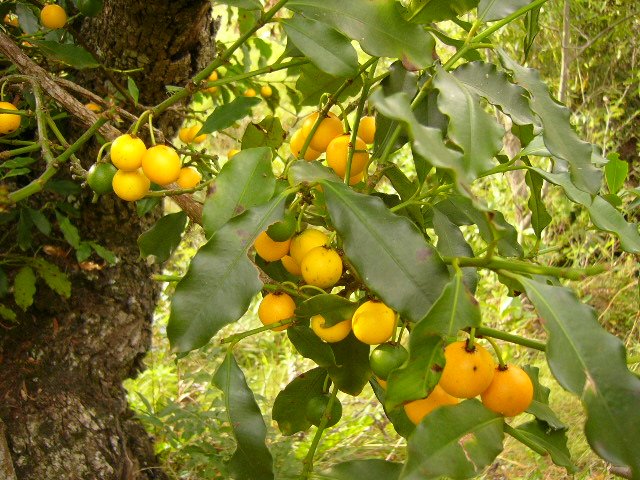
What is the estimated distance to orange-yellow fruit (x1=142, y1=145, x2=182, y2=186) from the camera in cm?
75

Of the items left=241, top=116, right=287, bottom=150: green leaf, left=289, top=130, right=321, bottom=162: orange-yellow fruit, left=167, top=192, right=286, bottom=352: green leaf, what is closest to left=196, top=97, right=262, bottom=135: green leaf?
left=241, top=116, right=287, bottom=150: green leaf

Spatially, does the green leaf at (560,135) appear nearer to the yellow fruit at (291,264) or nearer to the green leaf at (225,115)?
the yellow fruit at (291,264)

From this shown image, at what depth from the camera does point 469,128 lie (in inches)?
22.1

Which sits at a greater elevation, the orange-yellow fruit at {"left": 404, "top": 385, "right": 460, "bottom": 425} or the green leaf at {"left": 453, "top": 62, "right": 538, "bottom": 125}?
the green leaf at {"left": 453, "top": 62, "right": 538, "bottom": 125}

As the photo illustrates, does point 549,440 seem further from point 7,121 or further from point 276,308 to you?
point 7,121

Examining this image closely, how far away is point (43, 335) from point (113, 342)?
6.4 inches

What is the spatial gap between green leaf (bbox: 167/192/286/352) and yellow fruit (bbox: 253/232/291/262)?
0.23 feet

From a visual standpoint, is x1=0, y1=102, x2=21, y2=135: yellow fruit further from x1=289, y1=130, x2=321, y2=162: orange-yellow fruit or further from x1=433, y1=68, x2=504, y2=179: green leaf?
x1=433, y1=68, x2=504, y2=179: green leaf

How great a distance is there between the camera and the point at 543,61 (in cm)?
367

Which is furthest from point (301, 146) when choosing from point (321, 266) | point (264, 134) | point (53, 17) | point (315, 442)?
point (53, 17)

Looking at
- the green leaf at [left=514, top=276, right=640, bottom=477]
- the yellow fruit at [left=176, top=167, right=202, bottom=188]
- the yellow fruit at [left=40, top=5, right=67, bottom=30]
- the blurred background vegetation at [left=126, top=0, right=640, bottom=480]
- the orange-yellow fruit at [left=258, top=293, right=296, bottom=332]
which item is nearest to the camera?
the green leaf at [left=514, top=276, right=640, bottom=477]

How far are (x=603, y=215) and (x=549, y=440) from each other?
10.6 inches

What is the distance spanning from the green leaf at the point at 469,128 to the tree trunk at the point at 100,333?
2.58ft

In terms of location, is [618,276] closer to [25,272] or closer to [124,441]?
[124,441]
